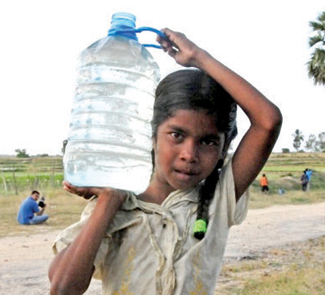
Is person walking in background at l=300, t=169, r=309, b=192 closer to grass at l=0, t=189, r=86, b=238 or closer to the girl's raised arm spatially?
grass at l=0, t=189, r=86, b=238

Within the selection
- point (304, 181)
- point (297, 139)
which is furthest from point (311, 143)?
point (304, 181)

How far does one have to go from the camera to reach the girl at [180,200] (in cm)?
174

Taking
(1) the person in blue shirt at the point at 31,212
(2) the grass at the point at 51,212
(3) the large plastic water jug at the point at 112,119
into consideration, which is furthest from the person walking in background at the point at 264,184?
(3) the large plastic water jug at the point at 112,119

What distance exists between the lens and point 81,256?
1.66 m

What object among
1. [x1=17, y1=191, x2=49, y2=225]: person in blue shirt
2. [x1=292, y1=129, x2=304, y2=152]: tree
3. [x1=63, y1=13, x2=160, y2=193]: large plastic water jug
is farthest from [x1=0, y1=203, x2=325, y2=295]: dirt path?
[x1=292, y1=129, x2=304, y2=152]: tree

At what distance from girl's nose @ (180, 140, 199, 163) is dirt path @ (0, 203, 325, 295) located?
5.54 meters

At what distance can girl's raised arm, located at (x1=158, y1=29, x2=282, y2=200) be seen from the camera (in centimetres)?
178

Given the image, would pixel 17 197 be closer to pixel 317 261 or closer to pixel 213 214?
pixel 317 261

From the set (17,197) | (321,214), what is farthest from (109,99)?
(17,197)

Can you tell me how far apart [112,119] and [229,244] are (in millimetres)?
9579

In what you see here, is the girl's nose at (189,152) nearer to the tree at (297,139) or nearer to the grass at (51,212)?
the grass at (51,212)

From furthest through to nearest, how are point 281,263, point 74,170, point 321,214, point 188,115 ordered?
point 321,214, point 281,263, point 74,170, point 188,115

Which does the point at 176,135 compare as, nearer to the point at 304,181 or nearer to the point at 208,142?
the point at 208,142

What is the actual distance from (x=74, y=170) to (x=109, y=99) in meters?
0.33
